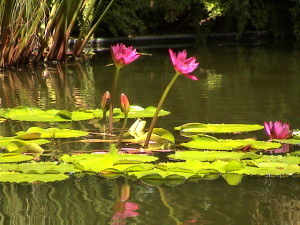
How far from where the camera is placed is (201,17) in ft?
41.1

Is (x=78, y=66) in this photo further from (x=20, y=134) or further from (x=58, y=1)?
(x=20, y=134)

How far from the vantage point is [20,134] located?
13.6 ft

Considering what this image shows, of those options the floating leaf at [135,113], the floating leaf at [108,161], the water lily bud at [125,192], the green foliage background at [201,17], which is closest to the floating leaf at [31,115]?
the floating leaf at [135,113]

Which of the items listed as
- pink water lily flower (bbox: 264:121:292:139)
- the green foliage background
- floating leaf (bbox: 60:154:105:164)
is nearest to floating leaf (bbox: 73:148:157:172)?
floating leaf (bbox: 60:154:105:164)

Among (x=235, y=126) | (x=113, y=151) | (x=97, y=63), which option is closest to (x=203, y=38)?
(x=97, y=63)

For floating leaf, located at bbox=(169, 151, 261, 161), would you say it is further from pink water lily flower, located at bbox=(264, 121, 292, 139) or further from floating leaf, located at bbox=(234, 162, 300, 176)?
pink water lily flower, located at bbox=(264, 121, 292, 139)

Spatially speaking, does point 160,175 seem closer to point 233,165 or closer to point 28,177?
point 233,165

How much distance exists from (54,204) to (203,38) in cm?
960

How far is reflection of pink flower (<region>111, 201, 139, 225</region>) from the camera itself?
112 inches

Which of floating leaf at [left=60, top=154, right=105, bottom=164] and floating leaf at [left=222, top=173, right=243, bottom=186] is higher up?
floating leaf at [left=60, top=154, right=105, bottom=164]

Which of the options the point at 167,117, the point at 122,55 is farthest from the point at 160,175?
the point at 167,117

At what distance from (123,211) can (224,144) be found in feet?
3.42

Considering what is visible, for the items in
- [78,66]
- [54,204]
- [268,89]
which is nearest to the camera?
[54,204]

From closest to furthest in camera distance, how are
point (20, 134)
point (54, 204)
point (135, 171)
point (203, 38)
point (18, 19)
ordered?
point (54, 204) → point (135, 171) → point (20, 134) → point (18, 19) → point (203, 38)
